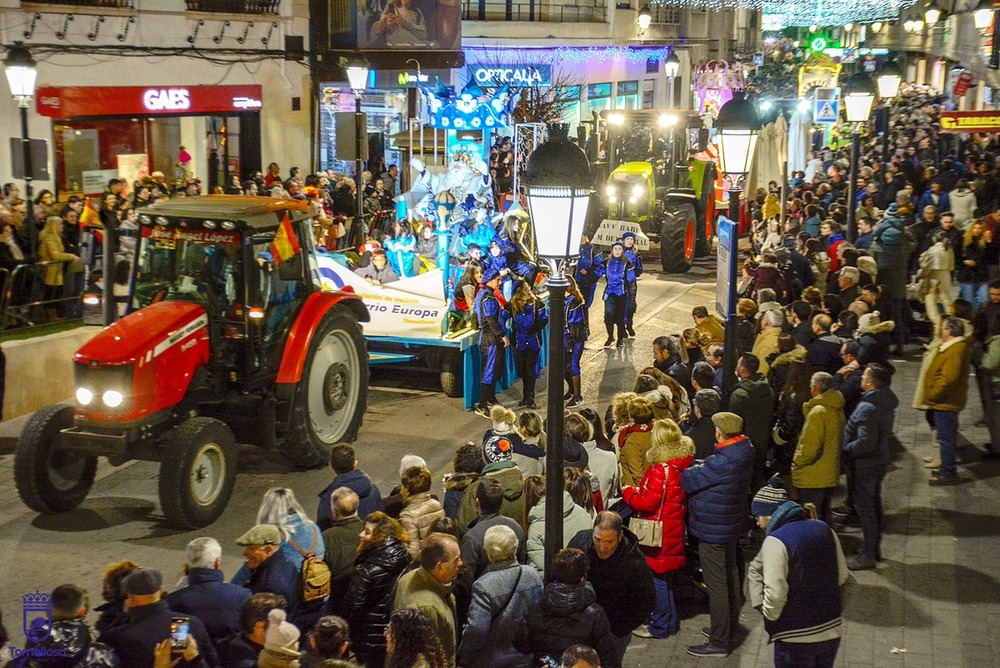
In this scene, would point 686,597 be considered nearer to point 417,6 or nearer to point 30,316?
point 30,316

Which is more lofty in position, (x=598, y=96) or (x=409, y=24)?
(x=409, y=24)

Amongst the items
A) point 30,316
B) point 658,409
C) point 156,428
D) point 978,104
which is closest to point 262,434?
point 156,428

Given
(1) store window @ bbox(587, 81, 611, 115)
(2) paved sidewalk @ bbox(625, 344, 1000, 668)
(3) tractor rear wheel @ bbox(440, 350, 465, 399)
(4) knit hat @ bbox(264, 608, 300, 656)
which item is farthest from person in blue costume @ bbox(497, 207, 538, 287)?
(1) store window @ bbox(587, 81, 611, 115)

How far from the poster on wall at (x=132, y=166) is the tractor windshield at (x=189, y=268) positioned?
38.6ft

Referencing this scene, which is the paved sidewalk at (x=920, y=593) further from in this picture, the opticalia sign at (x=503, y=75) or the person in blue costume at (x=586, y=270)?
the opticalia sign at (x=503, y=75)

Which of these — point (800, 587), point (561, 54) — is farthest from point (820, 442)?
point (561, 54)

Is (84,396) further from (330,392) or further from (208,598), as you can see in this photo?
(208,598)

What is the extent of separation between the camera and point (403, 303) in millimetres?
13359

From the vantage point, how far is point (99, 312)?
10141mm

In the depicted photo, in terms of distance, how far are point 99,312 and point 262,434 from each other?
173 cm

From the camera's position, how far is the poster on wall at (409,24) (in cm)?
2511

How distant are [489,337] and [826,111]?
1778cm

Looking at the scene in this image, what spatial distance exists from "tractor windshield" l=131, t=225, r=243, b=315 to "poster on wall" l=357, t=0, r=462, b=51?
51.9 ft

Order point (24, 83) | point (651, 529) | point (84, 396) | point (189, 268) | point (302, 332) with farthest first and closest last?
A: point (24, 83) < point (302, 332) < point (189, 268) < point (84, 396) < point (651, 529)
